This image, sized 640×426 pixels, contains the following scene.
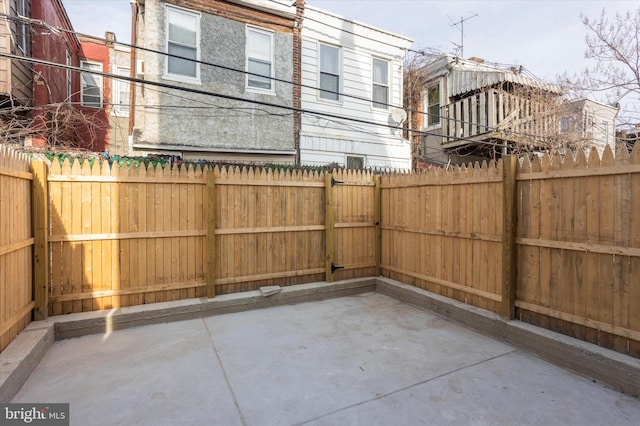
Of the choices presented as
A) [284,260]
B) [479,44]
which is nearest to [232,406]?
[284,260]

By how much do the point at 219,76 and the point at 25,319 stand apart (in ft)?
20.5

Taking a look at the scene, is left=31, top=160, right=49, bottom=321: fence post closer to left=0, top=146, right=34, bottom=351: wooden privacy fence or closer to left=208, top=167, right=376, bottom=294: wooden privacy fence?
left=0, top=146, right=34, bottom=351: wooden privacy fence

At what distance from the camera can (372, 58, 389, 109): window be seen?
10281mm

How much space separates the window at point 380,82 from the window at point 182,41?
522 centimetres

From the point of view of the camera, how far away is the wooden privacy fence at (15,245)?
3039 mm

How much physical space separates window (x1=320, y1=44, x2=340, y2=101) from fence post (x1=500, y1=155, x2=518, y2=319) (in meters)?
6.58

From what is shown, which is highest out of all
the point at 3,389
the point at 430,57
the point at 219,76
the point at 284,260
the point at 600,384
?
the point at 430,57

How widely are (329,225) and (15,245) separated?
402 centimetres

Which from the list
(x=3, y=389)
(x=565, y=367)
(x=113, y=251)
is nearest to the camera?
(x=3, y=389)

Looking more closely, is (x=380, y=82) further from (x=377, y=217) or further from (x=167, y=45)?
(x=167, y=45)

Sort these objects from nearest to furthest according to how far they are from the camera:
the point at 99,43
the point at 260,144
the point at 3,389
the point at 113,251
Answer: the point at 3,389, the point at 113,251, the point at 260,144, the point at 99,43

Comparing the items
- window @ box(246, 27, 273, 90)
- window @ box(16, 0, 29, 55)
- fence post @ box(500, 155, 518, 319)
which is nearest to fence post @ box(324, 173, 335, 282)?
fence post @ box(500, 155, 518, 319)

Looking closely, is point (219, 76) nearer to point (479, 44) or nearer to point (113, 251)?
point (113, 251)

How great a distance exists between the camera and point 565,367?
3.18 meters
